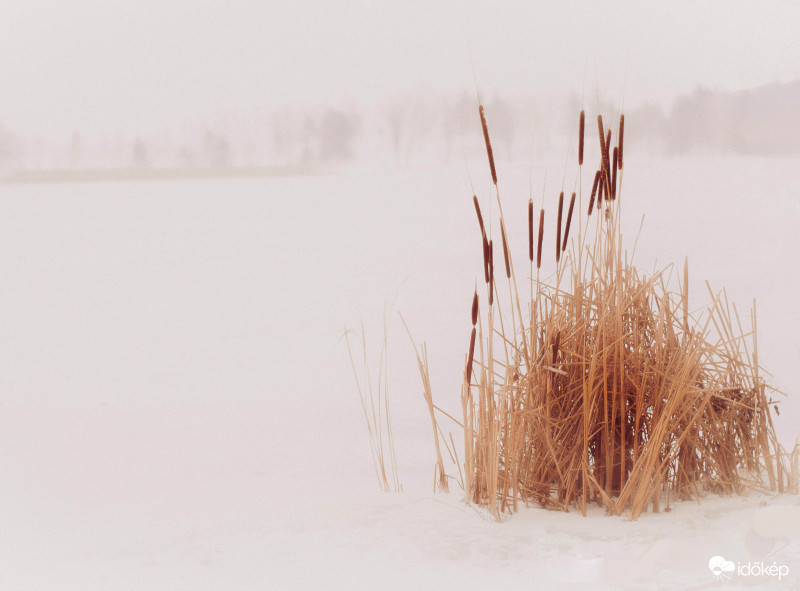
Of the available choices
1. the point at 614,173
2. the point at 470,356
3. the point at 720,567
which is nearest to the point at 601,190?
the point at 614,173

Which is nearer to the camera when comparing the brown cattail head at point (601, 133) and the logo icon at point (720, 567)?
the logo icon at point (720, 567)

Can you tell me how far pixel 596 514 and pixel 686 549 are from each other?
0.67 ft

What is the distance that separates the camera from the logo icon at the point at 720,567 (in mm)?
1589

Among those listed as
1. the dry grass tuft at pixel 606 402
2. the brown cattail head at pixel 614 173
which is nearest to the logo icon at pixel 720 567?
the dry grass tuft at pixel 606 402

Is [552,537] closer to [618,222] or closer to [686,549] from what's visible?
[686,549]

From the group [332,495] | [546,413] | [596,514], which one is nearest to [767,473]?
[596,514]

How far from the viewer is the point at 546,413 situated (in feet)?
5.89

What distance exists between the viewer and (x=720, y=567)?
161 centimetres

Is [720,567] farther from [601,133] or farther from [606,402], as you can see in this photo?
[601,133]

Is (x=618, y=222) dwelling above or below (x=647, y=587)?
above

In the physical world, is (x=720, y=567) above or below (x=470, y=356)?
below

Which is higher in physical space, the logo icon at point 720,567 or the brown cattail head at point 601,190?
the brown cattail head at point 601,190

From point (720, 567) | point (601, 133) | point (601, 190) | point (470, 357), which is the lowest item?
point (720, 567)

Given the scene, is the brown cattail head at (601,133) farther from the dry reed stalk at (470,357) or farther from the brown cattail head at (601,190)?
the dry reed stalk at (470,357)
